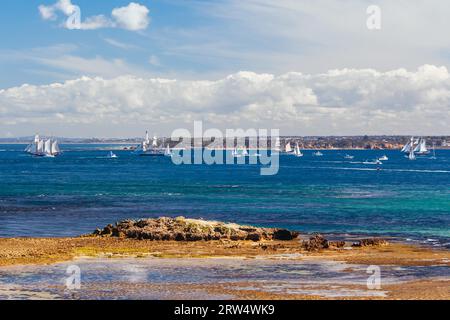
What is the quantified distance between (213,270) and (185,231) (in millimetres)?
14502

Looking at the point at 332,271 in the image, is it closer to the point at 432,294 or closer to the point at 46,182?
the point at 432,294

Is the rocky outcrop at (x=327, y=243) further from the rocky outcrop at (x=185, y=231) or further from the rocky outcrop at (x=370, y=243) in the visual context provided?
the rocky outcrop at (x=185, y=231)

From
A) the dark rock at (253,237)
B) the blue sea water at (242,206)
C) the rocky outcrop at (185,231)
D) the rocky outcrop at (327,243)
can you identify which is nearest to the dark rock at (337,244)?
the rocky outcrop at (327,243)

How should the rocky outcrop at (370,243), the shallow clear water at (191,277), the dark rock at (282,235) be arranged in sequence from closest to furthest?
the shallow clear water at (191,277)
the rocky outcrop at (370,243)
the dark rock at (282,235)

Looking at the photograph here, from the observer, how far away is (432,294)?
32906 mm

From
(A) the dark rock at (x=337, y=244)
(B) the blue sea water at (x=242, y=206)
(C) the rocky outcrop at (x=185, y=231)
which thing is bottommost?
(B) the blue sea water at (x=242, y=206)

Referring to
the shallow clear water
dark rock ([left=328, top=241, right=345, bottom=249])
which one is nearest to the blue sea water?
dark rock ([left=328, top=241, right=345, bottom=249])

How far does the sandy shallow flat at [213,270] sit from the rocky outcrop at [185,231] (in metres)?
1.52

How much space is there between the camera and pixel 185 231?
54594mm

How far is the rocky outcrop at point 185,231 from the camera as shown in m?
53.5

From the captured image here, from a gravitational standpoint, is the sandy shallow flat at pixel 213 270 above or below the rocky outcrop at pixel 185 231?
below

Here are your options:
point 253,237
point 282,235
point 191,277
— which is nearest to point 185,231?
point 253,237
